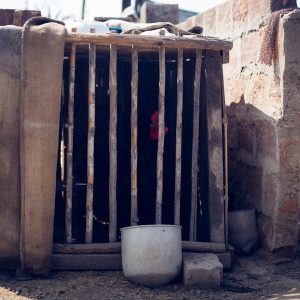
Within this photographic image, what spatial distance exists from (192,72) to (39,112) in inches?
67.0

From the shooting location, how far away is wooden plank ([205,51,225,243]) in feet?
15.0

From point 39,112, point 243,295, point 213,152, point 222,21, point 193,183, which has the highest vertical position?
point 222,21

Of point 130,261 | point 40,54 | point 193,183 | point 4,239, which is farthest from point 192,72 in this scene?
point 4,239

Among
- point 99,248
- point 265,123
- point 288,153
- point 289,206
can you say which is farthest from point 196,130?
point 99,248

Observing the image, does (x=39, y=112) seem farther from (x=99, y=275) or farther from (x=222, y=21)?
(x=222, y=21)

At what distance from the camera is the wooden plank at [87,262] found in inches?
170

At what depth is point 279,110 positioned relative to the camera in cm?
448

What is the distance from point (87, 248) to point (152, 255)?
644mm

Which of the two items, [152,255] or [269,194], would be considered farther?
[269,194]

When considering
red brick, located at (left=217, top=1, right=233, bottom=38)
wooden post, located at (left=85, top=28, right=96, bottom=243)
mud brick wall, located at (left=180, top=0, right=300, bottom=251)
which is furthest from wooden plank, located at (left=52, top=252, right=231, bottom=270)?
red brick, located at (left=217, top=1, right=233, bottom=38)

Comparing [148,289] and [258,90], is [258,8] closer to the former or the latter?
[258,90]

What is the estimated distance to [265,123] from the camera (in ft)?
15.6

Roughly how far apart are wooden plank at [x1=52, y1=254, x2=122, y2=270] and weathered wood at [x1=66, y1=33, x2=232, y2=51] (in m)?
1.81

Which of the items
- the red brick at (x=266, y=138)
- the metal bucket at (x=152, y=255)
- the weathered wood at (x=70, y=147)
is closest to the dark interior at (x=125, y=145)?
the red brick at (x=266, y=138)
